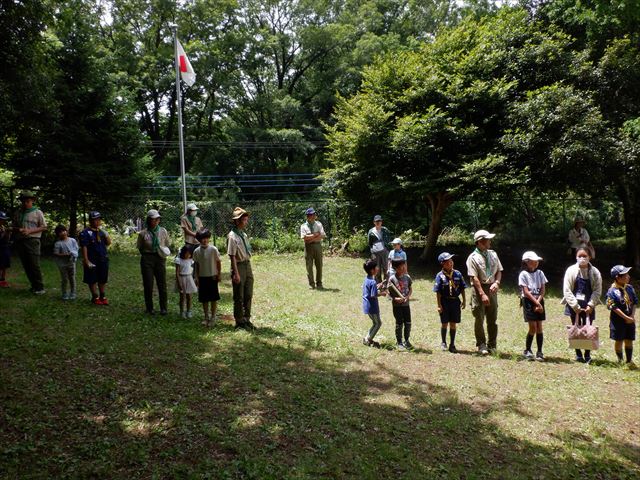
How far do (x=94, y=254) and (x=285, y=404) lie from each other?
5.61 m

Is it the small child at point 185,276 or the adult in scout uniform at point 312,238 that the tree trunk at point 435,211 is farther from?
the small child at point 185,276

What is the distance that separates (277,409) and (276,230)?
15.7m

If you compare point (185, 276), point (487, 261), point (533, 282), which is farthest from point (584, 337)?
point (185, 276)

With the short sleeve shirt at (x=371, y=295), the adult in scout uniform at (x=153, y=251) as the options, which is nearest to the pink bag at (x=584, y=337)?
the short sleeve shirt at (x=371, y=295)

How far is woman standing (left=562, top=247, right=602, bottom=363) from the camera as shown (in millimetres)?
7875

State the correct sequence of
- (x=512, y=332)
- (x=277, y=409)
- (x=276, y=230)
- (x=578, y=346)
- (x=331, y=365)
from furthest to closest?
(x=276, y=230) < (x=512, y=332) < (x=578, y=346) < (x=331, y=365) < (x=277, y=409)

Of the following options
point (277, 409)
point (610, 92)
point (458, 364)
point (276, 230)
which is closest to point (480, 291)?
point (458, 364)

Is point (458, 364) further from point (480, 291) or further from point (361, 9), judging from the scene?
point (361, 9)

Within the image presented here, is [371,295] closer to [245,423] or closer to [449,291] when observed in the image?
[449,291]

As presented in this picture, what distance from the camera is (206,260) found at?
8.07m

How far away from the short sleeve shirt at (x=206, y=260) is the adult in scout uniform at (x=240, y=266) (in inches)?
13.0

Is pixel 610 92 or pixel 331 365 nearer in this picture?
pixel 331 365

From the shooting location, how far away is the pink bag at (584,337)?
7.61m

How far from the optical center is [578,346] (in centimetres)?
772
